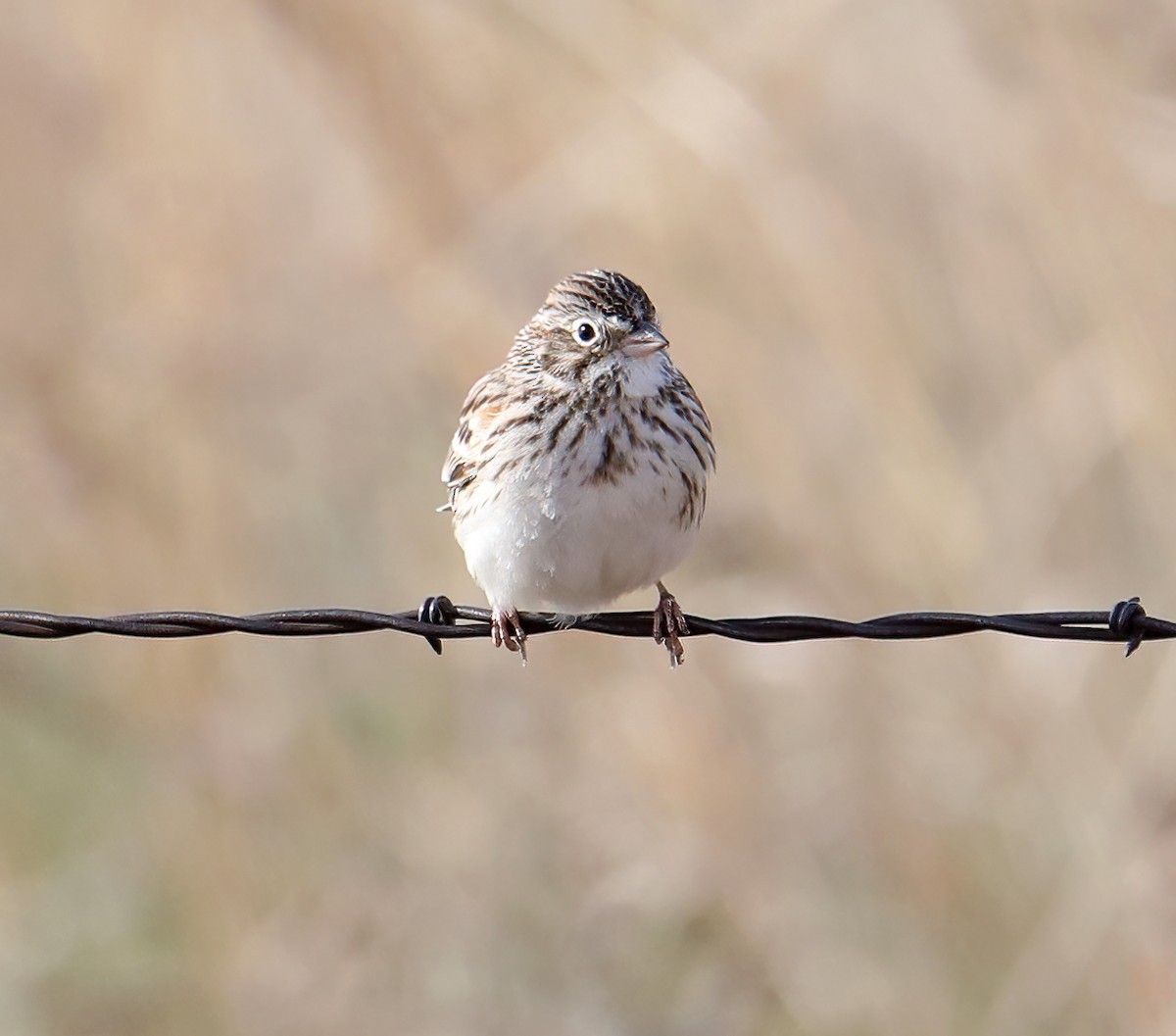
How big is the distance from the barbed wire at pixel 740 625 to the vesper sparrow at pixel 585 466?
659mm

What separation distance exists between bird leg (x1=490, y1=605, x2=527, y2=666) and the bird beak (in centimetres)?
74

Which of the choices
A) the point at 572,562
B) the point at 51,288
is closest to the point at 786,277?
the point at 572,562

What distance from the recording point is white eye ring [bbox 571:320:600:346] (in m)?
4.59

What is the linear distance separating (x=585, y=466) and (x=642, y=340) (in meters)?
0.37

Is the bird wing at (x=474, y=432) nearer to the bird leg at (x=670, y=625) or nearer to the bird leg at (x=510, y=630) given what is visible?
the bird leg at (x=510, y=630)

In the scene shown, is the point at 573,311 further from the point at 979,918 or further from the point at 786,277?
the point at 979,918

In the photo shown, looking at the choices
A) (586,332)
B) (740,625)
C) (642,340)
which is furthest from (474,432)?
(740,625)

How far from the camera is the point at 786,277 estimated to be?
5.46 m

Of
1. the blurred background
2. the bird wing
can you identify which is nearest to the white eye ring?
the bird wing

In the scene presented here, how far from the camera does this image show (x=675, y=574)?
599 centimetres

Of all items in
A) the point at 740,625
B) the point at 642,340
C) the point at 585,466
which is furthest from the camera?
the point at 642,340

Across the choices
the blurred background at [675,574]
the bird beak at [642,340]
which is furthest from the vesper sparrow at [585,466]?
the blurred background at [675,574]

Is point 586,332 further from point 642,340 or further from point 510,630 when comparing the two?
point 510,630

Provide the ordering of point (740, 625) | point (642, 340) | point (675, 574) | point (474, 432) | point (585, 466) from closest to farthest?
1. point (740, 625)
2. point (585, 466)
3. point (642, 340)
4. point (474, 432)
5. point (675, 574)
